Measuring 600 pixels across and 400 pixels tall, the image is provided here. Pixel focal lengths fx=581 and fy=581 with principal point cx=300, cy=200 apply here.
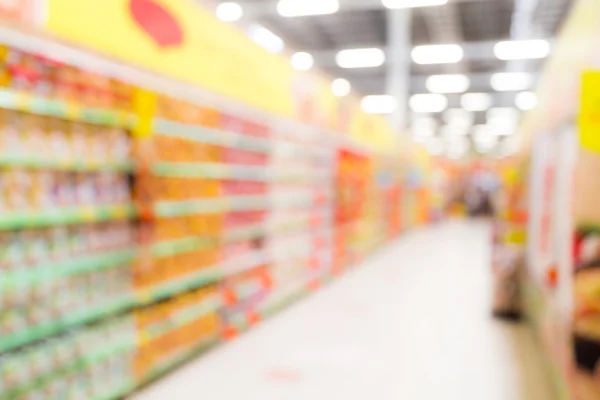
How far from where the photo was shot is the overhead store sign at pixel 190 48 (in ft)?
10.00

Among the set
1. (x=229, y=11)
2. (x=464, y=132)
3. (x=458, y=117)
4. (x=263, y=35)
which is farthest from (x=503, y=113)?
(x=229, y=11)

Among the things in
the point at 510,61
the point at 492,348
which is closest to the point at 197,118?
the point at 492,348

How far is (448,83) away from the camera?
1848 centimetres

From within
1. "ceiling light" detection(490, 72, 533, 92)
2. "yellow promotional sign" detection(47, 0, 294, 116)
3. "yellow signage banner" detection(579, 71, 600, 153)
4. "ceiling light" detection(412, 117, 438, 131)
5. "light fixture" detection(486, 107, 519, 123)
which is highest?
"ceiling light" detection(490, 72, 533, 92)

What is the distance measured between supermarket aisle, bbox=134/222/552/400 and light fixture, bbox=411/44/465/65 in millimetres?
7354

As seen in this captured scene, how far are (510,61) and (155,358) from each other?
15.1m

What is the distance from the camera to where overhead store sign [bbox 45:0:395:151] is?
3.05 meters

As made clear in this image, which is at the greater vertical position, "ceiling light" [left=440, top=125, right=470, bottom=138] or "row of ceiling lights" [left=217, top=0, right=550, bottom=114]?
"row of ceiling lights" [left=217, top=0, right=550, bottom=114]

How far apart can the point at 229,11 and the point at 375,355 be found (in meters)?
8.84

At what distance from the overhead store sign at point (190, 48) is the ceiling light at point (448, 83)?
1175 cm

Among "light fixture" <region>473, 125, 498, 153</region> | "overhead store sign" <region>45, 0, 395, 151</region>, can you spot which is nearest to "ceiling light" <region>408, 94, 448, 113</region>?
"light fixture" <region>473, 125, 498, 153</region>

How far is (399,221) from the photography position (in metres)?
14.3

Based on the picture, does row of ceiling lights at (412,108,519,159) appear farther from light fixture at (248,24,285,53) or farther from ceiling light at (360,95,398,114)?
light fixture at (248,24,285,53)

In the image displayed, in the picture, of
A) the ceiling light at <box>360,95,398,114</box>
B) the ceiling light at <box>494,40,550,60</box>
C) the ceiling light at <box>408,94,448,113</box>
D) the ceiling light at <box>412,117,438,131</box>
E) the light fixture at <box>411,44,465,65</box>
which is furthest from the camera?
the ceiling light at <box>412,117,438,131</box>
